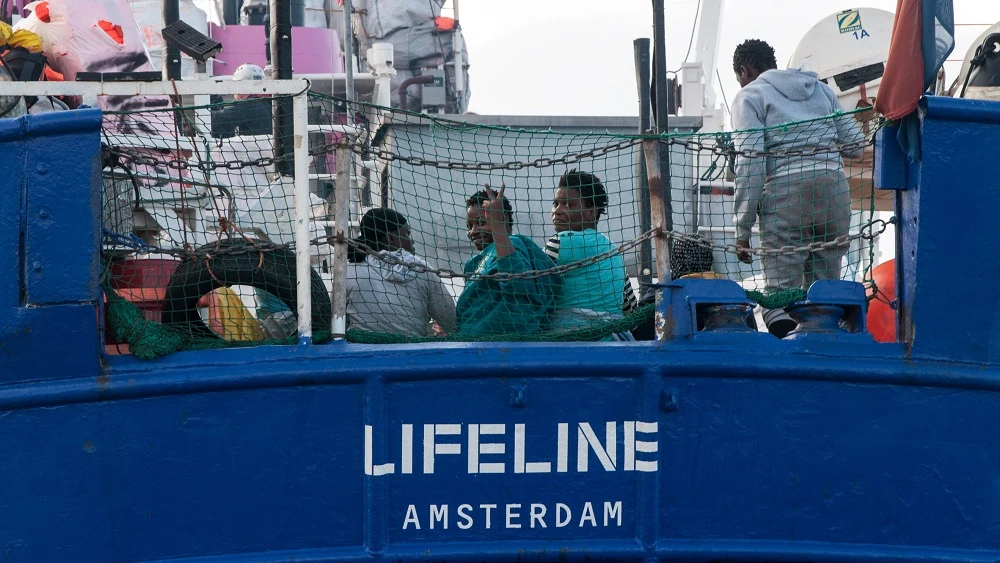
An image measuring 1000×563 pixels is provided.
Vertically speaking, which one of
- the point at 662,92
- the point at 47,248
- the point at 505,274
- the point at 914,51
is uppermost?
the point at 662,92

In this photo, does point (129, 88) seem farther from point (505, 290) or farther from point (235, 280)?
point (505, 290)

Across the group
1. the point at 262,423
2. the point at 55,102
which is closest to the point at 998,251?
the point at 262,423

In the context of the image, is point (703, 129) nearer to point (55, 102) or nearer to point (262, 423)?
point (55, 102)

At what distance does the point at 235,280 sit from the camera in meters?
4.05

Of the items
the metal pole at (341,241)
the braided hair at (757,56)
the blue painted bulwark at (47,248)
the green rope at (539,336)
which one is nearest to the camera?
the blue painted bulwark at (47,248)

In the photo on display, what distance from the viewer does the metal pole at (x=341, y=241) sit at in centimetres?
384

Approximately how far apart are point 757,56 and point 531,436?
101 inches

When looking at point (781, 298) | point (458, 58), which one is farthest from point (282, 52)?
point (458, 58)

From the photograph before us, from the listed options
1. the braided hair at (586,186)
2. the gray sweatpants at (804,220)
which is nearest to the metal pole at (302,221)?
the braided hair at (586,186)

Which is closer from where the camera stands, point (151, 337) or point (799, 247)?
point (151, 337)

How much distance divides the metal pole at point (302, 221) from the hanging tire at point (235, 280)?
19cm

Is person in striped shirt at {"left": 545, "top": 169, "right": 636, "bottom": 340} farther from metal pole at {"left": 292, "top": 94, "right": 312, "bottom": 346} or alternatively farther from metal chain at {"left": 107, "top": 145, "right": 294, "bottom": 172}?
metal chain at {"left": 107, "top": 145, "right": 294, "bottom": 172}

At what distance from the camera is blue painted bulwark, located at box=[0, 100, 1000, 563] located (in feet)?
11.9

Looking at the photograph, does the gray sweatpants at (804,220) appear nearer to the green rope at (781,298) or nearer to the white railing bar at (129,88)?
the green rope at (781,298)
